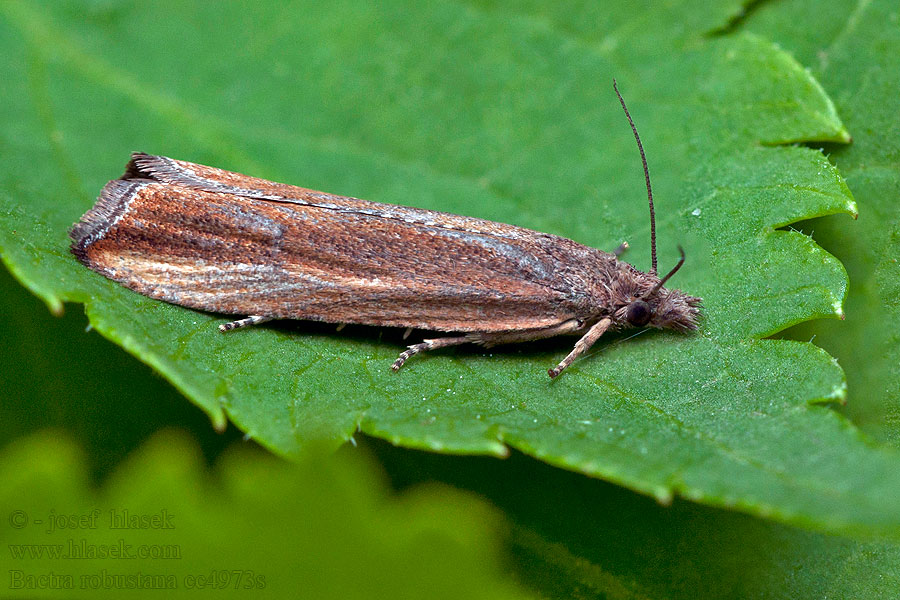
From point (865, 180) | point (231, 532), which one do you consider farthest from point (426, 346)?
point (865, 180)

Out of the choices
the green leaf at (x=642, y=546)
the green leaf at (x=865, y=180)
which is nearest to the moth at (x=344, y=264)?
the green leaf at (x=642, y=546)

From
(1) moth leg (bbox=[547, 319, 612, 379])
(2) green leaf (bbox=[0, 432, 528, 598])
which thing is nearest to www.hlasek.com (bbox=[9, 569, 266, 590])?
(2) green leaf (bbox=[0, 432, 528, 598])

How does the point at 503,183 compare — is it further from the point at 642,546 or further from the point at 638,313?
the point at 642,546

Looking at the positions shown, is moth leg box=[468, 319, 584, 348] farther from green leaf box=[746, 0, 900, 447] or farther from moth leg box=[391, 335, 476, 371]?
green leaf box=[746, 0, 900, 447]

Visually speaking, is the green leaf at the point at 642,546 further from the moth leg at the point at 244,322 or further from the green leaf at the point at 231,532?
the moth leg at the point at 244,322

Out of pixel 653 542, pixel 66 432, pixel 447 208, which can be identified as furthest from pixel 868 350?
pixel 66 432

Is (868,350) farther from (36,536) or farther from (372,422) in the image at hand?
(36,536)

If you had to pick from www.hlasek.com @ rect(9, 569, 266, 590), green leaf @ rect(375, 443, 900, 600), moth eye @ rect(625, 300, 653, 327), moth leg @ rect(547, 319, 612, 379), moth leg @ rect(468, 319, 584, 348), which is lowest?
green leaf @ rect(375, 443, 900, 600)
